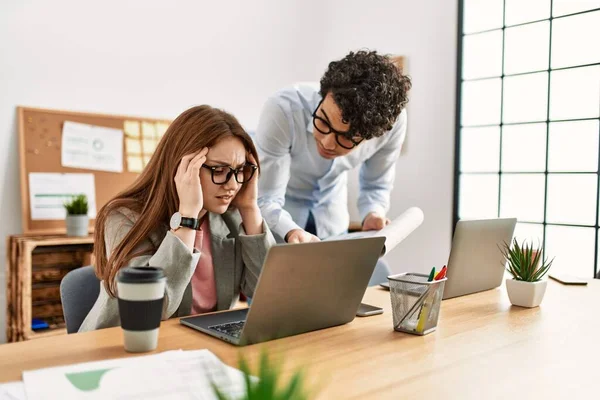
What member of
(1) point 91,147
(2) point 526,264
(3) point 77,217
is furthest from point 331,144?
(1) point 91,147

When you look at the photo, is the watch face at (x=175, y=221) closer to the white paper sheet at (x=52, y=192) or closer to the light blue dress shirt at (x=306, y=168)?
the light blue dress shirt at (x=306, y=168)

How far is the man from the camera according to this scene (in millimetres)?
1729

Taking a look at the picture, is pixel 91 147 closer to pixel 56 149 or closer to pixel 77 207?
pixel 56 149

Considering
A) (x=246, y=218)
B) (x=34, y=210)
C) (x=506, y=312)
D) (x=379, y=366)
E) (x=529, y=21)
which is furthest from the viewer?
(x=529, y=21)

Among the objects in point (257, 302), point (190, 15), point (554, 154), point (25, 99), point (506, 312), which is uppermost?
point (190, 15)

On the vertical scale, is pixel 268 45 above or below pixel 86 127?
above

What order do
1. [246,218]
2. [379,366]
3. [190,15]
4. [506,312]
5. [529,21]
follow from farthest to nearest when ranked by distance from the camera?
[190,15] → [529,21] → [246,218] → [506,312] → [379,366]

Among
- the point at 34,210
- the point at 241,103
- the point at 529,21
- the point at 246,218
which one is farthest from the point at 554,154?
the point at 34,210

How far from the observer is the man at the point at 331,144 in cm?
173

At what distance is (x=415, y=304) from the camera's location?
117cm

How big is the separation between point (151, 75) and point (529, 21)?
2.55 meters

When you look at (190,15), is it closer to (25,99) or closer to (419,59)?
(25,99)

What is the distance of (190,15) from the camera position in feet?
13.3

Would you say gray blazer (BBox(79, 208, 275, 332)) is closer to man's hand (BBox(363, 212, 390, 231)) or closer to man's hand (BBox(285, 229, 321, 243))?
man's hand (BBox(285, 229, 321, 243))
